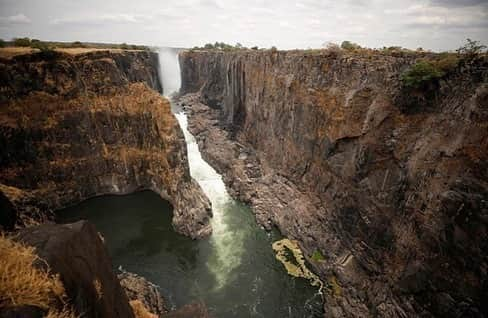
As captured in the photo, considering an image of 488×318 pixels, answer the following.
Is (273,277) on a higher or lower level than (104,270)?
lower

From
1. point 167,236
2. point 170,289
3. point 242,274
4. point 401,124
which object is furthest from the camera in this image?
point 167,236

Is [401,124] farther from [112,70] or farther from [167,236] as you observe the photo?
[112,70]

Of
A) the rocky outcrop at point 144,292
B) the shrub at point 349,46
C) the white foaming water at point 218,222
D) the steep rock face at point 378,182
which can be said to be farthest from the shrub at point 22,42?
the shrub at point 349,46

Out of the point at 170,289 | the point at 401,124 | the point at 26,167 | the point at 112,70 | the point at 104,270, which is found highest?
the point at 112,70

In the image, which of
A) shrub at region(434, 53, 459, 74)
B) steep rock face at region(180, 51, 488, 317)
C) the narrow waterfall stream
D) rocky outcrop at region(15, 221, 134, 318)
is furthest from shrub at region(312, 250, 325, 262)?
rocky outcrop at region(15, 221, 134, 318)

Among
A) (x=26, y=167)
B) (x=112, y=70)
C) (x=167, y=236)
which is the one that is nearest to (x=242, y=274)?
(x=167, y=236)

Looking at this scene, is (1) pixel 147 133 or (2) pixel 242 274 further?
(1) pixel 147 133

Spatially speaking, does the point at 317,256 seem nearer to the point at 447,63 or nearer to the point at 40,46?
the point at 447,63

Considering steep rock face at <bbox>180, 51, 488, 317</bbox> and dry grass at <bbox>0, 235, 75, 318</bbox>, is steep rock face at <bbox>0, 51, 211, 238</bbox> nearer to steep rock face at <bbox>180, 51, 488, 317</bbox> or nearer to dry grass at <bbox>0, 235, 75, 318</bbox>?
steep rock face at <bbox>180, 51, 488, 317</bbox>
